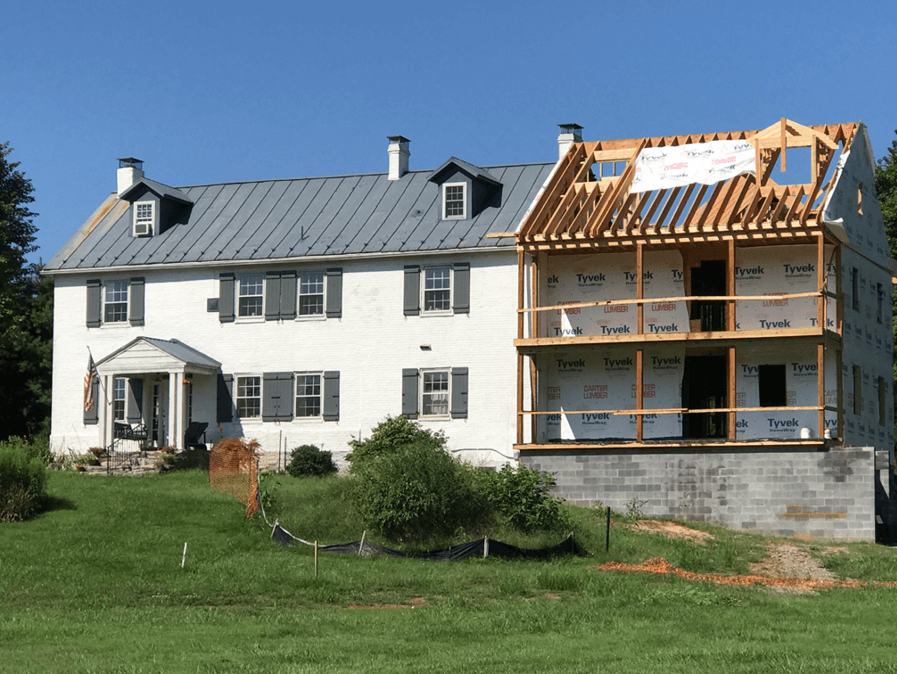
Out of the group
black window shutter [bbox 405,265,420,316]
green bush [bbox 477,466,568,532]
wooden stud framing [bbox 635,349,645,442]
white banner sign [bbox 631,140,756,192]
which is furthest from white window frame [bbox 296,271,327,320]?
green bush [bbox 477,466,568,532]

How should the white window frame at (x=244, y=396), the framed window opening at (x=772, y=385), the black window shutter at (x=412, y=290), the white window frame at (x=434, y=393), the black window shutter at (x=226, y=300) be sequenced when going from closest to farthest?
the framed window opening at (x=772, y=385), the white window frame at (x=434, y=393), the black window shutter at (x=412, y=290), the white window frame at (x=244, y=396), the black window shutter at (x=226, y=300)

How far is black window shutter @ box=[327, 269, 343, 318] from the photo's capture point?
35.4m

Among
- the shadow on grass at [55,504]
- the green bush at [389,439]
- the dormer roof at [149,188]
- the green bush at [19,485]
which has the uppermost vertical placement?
the dormer roof at [149,188]

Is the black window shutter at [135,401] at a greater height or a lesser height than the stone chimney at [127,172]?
lesser

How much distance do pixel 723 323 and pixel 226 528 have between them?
1318cm

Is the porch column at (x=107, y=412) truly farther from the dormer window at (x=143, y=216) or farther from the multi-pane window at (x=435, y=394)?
the multi-pane window at (x=435, y=394)

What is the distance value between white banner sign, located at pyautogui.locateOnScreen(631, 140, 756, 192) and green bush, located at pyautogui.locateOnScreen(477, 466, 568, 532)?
329 inches

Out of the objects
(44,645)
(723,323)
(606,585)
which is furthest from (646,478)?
(44,645)

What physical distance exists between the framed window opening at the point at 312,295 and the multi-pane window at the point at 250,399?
2283 millimetres

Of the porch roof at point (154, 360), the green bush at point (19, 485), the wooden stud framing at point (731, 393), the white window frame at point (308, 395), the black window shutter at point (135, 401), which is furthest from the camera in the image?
the black window shutter at point (135, 401)

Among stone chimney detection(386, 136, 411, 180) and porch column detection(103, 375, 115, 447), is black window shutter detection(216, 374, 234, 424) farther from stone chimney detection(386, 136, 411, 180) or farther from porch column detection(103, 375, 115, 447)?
stone chimney detection(386, 136, 411, 180)

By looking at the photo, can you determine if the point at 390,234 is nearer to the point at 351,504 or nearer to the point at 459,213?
the point at 459,213

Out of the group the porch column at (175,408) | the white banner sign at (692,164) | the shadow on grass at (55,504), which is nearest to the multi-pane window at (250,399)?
the porch column at (175,408)

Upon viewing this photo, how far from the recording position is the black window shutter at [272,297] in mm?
35844
